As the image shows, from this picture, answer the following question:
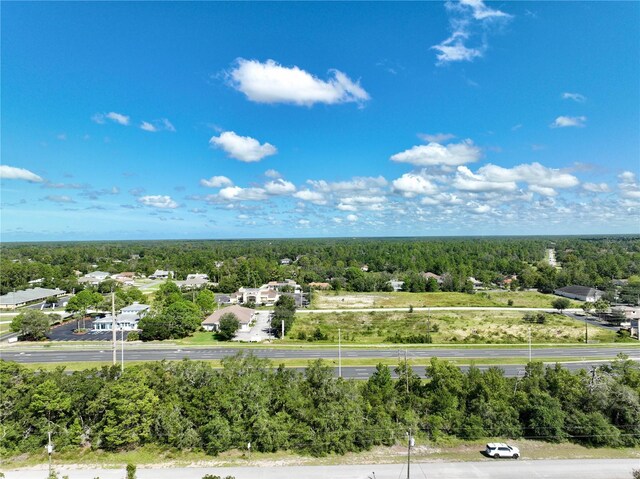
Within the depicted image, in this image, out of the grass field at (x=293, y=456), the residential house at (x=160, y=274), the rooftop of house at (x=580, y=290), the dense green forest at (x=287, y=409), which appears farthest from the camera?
the residential house at (x=160, y=274)

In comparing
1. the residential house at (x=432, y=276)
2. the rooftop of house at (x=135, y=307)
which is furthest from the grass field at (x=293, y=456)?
the residential house at (x=432, y=276)

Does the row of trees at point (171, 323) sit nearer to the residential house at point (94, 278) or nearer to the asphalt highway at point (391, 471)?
the asphalt highway at point (391, 471)

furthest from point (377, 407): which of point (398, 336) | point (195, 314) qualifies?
point (195, 314)

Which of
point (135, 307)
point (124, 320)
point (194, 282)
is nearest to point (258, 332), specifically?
point (124, 320)

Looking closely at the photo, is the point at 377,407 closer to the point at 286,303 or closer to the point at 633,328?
the point at 286,303

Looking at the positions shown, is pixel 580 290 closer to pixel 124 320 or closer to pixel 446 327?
pixel 446 327
